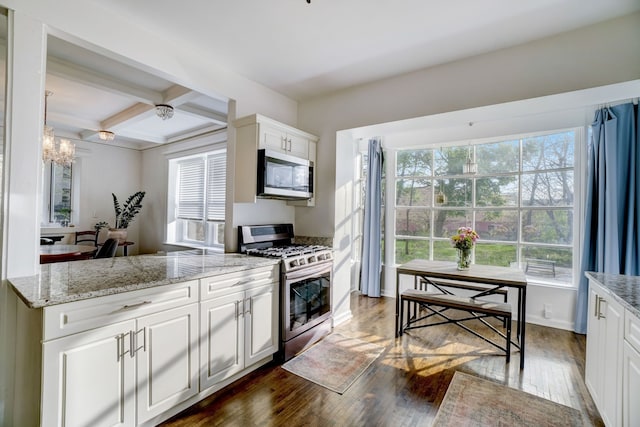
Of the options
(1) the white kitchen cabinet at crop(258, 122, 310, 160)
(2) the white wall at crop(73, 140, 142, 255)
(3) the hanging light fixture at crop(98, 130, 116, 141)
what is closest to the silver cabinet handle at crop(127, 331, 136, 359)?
(1) the white kitchen cabinet at crop(258, 122, 310, 160)

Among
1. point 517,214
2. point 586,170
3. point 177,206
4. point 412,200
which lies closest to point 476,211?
point 517,214

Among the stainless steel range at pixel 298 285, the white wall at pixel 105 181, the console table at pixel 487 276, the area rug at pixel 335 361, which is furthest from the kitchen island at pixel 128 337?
the white wall at pixel 105 181

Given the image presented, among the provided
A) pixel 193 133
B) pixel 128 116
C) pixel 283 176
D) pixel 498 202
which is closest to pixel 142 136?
pixel 193 133

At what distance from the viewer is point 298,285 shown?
2812 mm

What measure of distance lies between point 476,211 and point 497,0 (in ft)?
8.94

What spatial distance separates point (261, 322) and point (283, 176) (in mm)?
1423

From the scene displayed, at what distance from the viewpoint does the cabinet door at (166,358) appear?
1724mm

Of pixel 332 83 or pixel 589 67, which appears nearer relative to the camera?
pixel 589 67

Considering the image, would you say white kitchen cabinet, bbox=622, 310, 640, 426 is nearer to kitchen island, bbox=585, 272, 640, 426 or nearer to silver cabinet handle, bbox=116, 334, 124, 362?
kitchen island, bbox=585, 272, 640, 426

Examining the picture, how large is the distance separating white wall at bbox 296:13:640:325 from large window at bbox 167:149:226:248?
1904 millimetres

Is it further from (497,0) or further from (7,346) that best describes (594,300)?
(7,346)

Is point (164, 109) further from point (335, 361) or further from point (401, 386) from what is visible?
point (401, 386)

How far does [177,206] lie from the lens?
5738 millimetres

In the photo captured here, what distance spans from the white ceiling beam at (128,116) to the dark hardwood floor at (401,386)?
3609 mm
